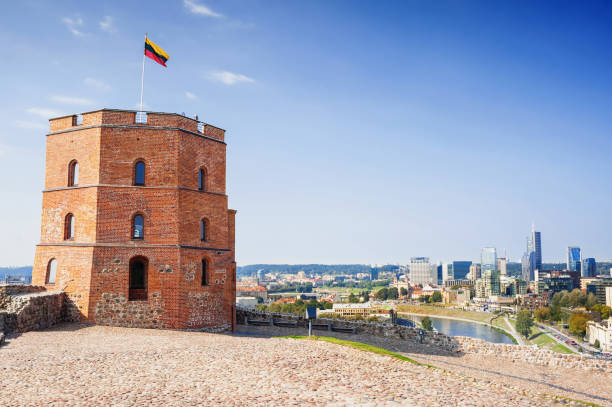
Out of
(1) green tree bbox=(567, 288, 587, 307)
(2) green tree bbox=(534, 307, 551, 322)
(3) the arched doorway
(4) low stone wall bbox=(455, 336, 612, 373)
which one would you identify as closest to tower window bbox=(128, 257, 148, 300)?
(3) the arched doorway

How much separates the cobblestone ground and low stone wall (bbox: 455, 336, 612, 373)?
28.8 ft

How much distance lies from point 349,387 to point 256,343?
6523 mm

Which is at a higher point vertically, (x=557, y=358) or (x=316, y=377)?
(x=316, y=377)

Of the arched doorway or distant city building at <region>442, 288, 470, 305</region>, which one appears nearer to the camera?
the arched doorway

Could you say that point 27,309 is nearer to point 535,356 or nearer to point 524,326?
point 535,356

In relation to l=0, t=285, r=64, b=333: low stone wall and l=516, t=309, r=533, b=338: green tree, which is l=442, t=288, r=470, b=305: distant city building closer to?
l=516, t=309, r=533, b=338: green tree

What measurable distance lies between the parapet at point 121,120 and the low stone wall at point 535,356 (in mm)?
17476

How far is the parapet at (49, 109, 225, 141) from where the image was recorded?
2216 centimetres

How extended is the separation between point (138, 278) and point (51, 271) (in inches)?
169

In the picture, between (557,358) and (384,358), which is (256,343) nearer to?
(384,358)

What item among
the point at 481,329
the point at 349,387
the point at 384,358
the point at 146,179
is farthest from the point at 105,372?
the point at 481,329

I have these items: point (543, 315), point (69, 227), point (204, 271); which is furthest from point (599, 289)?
point (69, 227)

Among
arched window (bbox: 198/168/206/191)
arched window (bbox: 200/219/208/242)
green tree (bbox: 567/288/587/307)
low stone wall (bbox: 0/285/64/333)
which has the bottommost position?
green tree (bbox: 567/288/587/307)

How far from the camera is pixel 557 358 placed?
64.5 ft
